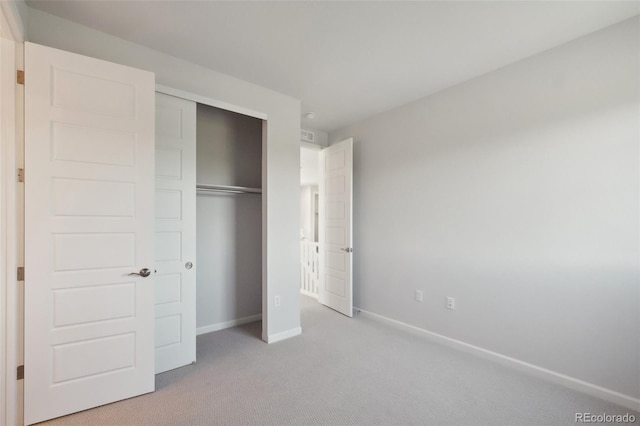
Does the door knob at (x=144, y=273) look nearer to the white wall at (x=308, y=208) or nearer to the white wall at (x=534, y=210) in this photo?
the white wall at (x=534, y=210)

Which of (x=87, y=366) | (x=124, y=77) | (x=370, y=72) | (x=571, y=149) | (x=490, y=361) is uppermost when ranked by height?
(x=370, y=72)

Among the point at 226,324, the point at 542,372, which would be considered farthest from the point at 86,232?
the point at 542,372

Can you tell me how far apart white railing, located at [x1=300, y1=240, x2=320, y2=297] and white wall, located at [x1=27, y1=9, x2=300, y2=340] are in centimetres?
192

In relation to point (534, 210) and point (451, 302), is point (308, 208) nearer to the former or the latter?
point (451, 302)

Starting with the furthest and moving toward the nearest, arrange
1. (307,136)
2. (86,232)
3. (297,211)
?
1. (307,136)
2. (297,211)
3. (86,232)

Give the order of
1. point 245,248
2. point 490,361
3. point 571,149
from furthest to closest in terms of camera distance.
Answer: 1. point 245,248
2. point 490,361
3. point 571,149

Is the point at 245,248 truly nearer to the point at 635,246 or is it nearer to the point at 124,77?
the point at 124,77

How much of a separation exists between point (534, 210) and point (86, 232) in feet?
11.3

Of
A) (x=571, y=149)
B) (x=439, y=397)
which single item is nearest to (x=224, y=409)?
(x=439, y=397)

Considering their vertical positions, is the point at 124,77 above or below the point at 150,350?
above

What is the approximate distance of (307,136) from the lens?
4.36m

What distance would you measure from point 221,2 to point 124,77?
2.90 ft

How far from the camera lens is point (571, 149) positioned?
7.41ft

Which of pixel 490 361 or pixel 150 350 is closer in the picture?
pixel 150 350
